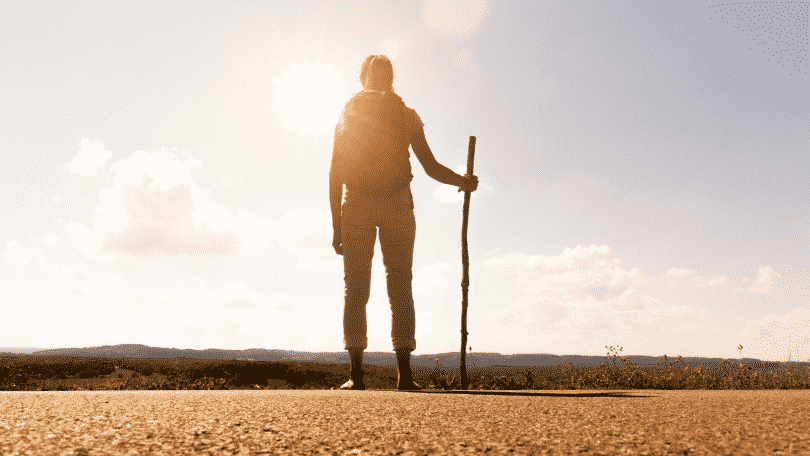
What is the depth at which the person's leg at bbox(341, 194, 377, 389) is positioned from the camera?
466cm

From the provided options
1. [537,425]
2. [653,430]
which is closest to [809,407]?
[653,430]

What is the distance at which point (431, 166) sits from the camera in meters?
5.18

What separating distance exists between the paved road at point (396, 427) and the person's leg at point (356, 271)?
185 cm

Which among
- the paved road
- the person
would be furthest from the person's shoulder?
the paved road

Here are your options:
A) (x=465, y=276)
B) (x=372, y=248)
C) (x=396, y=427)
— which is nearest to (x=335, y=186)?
(x=372, y=248)

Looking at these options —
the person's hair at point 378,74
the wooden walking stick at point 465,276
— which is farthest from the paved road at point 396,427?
the person's hair at point 378,74

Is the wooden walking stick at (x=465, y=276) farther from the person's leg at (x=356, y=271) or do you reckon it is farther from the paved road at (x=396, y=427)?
the paved road at (x=396, y=427)

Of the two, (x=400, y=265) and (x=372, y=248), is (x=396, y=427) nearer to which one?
(x=400, y=265)

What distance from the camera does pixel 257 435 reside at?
1.87 metres

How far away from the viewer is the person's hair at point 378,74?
5039 mm

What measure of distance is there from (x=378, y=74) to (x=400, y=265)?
1.82 metres

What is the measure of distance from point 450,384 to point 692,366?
3.10 m

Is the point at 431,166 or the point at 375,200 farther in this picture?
the point at 431,166

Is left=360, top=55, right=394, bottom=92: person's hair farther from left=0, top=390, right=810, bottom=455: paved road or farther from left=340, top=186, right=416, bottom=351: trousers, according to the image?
left=0, top=390, right=810, bottom=455: paved road
